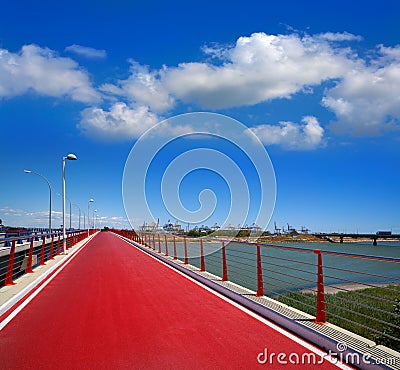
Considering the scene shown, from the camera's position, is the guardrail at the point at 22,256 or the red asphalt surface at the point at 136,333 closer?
the red asphalt surface at the point at 136,333

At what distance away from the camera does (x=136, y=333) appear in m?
6.69

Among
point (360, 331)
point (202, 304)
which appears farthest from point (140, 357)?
point (360, 331)

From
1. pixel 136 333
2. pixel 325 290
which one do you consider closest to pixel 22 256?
pixel 325 290

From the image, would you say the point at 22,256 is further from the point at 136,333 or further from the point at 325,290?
the point at 136,333

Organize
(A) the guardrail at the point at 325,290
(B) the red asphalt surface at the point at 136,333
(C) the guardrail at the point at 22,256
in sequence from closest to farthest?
(B) the red asphalt surface at the point at 136,333
(A) the guardrail at the point at 325,290
(C) the guardrail at the point at 22,256

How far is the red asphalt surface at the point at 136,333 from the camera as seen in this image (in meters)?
5.34

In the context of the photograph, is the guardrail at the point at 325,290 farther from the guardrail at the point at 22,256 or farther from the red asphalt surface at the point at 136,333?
the guardrail at the point at 22,256

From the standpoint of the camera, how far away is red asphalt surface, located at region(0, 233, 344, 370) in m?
5.34

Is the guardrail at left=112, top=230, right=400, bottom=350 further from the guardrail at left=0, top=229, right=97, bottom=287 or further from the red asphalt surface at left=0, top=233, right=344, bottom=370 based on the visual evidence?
the guardrail at left=0, top=229, right=97, bottom=287

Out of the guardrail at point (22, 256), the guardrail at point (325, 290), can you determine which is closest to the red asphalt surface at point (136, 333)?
the guardrail at point (325, 290)

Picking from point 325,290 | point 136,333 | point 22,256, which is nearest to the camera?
point 136,333

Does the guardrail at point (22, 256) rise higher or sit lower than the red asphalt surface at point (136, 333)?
higher

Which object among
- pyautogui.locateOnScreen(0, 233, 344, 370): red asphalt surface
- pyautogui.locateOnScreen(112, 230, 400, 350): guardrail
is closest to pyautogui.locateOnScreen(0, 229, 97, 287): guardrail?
pyautogui.locateOnScreen(0, 233, 344, 370): red asphalt surface

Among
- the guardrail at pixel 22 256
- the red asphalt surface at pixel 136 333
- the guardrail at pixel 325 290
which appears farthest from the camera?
the guardrail at pixel 22 256
